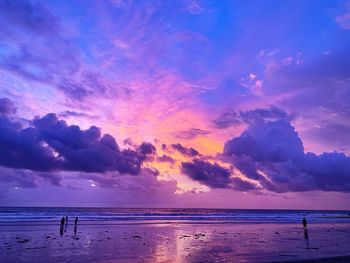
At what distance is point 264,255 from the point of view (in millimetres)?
24562

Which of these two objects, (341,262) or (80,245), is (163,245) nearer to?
(80,245)

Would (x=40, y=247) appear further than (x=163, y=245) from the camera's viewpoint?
No

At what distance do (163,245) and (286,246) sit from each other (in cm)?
1062

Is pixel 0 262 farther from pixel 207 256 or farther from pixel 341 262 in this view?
pixel 341 262

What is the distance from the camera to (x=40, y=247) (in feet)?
91.3

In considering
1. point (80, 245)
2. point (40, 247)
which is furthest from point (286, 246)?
point (40, 247)

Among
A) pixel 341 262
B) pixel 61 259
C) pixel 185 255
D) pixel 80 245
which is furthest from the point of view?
pixel 80 245

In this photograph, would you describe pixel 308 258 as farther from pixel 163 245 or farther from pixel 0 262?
pixel 0 262

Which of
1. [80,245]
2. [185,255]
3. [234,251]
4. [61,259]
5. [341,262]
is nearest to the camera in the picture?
Answer: [341,262]

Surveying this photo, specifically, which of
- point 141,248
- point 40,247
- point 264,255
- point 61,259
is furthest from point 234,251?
point 40,247

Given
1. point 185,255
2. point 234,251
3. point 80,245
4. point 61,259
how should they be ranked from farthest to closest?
1. point 80,245
2. point 234,251
3. point 185,255
4. point 61,259

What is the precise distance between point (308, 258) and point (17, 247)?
22067 mm

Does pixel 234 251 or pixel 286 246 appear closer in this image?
pixel 234 251

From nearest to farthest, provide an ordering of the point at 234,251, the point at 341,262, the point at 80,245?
the point at 341,262 < the point at 234,251 < the point at 80,245
